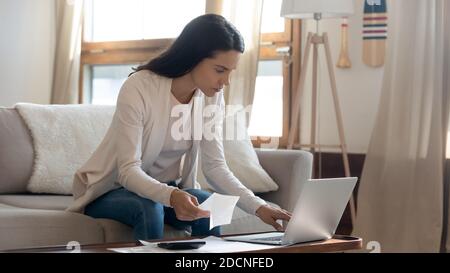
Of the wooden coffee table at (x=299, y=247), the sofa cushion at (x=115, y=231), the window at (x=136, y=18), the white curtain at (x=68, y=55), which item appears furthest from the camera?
the white curtain at (x=68, y=55)

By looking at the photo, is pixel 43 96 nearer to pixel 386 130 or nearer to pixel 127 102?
pixel 386 130

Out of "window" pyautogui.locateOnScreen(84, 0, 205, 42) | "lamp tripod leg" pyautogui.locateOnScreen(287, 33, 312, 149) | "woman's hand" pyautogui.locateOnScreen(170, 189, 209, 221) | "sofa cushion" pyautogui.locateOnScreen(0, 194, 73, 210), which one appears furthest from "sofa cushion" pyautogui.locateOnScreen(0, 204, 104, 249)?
"window" pyautogui.locateOnScreen(84, 0, 205, 42)

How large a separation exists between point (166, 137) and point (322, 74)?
1.72 m

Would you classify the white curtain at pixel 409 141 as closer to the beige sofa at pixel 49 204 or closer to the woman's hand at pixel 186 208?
the beige sofa at pixel 49 204

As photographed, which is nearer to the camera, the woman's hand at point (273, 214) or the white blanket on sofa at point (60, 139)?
the woman's hand at point (273, 214)

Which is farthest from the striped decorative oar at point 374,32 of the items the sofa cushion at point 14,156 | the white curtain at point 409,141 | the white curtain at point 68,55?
the white curtain at point 68,55

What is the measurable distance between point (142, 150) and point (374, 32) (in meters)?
1.81

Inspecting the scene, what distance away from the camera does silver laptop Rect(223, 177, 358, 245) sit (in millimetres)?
1712

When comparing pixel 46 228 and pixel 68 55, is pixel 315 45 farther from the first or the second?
pixel 46 228

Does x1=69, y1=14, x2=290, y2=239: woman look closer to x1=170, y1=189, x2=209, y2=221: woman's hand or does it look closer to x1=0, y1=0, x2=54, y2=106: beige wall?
x1=170, y1=189, x2=209, y2=221: woman's hand

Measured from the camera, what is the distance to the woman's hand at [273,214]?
202cm
